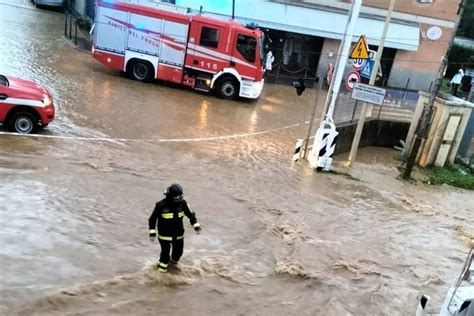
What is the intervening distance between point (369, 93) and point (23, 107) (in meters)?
8.07

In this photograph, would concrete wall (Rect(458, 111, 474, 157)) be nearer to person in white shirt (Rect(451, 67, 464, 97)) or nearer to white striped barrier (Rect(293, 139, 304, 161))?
white striped barrier (Rect(293, 139, 304, 161))

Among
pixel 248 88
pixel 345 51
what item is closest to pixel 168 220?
pixel 345 51

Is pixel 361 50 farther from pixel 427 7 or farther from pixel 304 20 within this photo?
pixel 427 7

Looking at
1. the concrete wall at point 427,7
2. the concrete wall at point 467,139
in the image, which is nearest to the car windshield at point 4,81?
the concrete wall at point 467,139

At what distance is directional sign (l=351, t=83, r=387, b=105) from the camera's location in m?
12.8

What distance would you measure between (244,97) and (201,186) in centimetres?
1002

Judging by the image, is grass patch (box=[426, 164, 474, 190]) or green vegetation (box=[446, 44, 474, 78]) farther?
green vegetation (box=[446, 44, 474, 78])

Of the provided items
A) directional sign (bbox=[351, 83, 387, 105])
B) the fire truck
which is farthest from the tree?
directional sign (bbox=[351, 83, 387, 105])

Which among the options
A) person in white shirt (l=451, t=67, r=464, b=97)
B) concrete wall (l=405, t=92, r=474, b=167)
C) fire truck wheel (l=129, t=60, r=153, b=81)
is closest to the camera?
concrete wall (l=405, t=92, r=474, b=167)

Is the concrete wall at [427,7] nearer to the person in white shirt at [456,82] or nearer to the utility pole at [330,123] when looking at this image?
the person in white shirt at [456,82]

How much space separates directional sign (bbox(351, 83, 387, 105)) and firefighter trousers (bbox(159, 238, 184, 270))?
7.77 m

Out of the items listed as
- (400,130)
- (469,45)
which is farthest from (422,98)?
(469,45)

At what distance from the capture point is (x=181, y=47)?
1939 centimetres

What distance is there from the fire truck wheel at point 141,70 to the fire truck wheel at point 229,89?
2.80m
